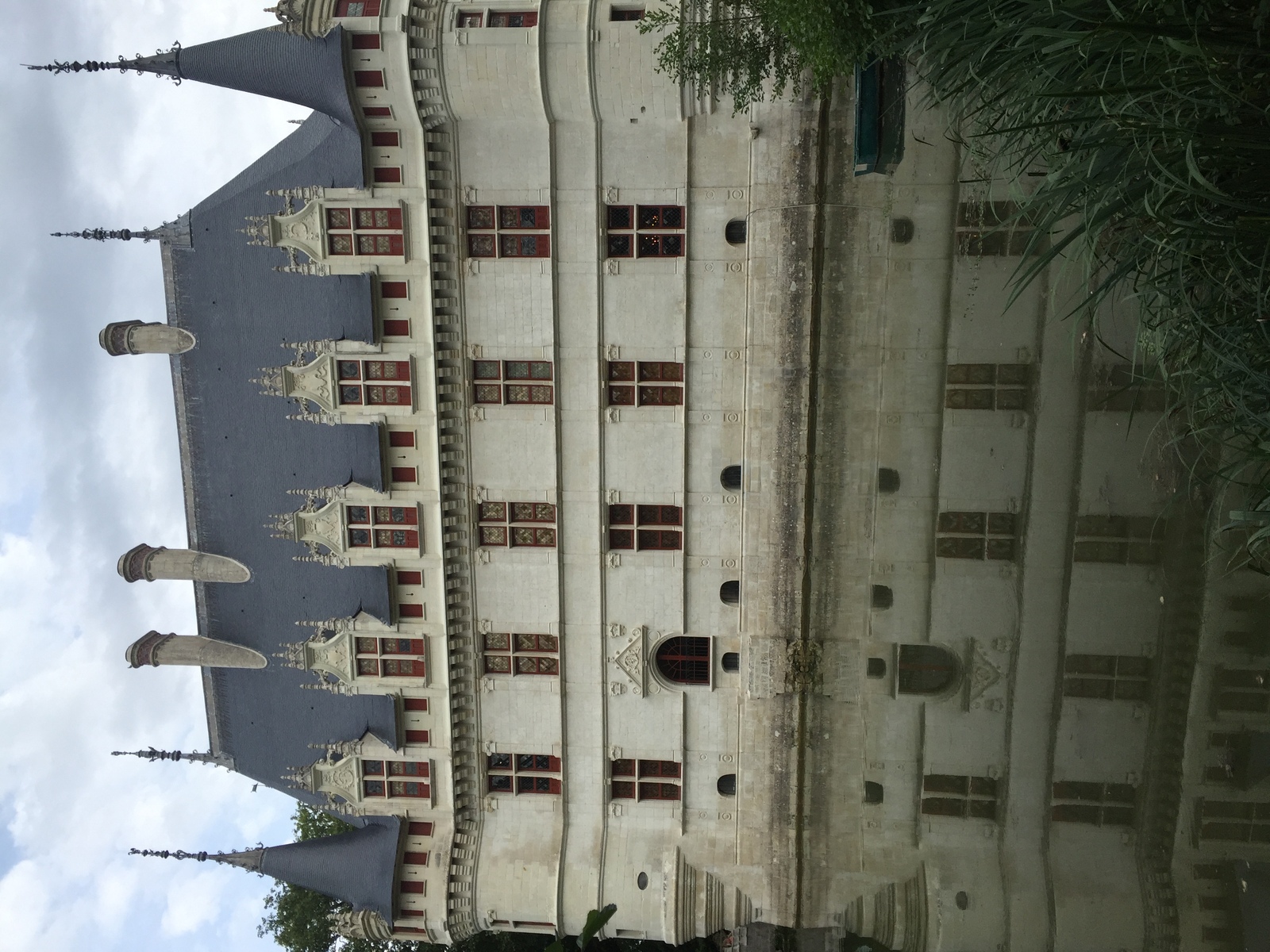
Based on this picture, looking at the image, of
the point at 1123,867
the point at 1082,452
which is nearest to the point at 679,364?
the point at 1082,452

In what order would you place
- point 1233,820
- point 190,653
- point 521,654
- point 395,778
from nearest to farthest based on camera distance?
point 1233,820 → point 521,654 → point 395,778 → point 190,653

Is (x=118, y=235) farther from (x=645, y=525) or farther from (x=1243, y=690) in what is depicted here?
(x=1243, y=690)

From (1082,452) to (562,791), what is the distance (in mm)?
12628

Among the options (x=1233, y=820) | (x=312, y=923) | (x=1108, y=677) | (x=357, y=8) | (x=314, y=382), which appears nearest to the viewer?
(x=1233, y=820)

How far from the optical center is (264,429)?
57.1 feet

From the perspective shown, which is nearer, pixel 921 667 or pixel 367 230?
pixel 367 230

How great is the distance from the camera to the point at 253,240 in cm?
1658

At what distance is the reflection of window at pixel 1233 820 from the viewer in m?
14.3

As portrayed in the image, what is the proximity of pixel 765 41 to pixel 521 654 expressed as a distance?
501 inches

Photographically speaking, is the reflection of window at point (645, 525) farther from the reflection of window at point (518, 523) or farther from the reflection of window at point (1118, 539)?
the reflection of window at point (1118, 539)

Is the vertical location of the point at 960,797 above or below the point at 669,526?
below

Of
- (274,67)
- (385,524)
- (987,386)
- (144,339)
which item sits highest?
(274,67)

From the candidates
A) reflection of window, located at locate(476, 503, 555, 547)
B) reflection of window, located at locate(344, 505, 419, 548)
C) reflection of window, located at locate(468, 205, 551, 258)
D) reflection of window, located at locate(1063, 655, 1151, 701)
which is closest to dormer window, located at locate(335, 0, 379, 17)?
reflection of window, located at locate(468, 205, 551, 258)

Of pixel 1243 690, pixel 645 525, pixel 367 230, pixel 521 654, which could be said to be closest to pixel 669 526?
pixel 645 525
